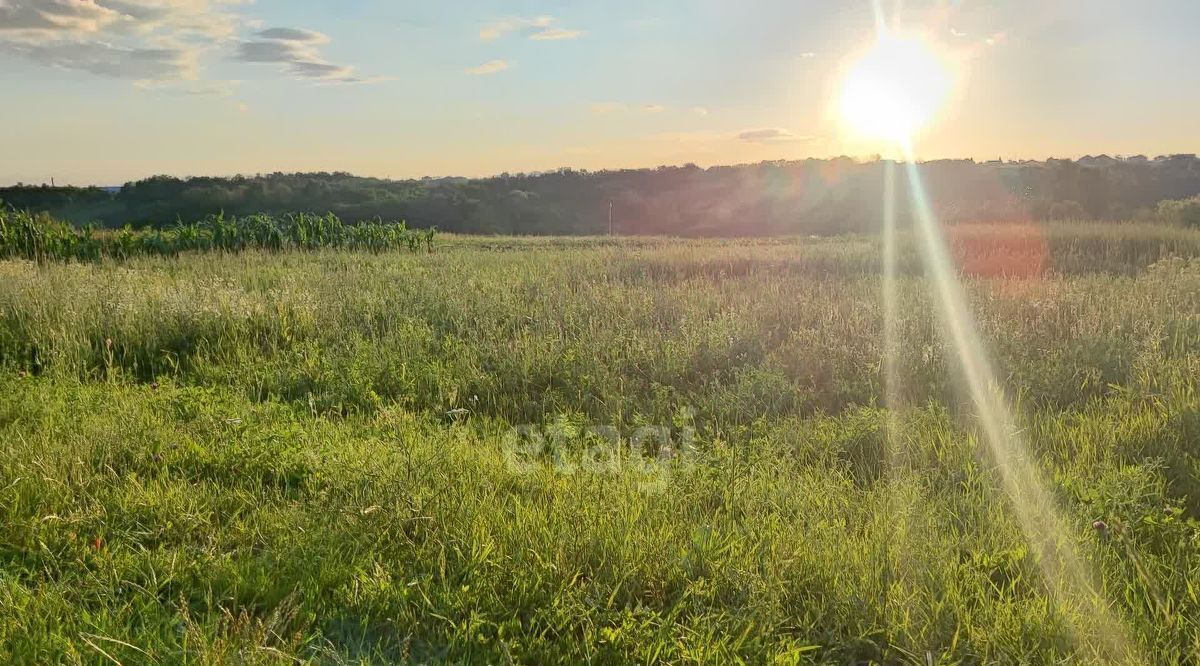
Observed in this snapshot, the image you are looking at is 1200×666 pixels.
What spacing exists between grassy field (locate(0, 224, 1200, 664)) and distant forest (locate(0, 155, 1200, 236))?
59.3 metres

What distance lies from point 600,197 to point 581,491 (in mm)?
84637

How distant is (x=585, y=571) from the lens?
9.83 ft

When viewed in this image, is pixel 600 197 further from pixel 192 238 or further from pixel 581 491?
pixel 581 491

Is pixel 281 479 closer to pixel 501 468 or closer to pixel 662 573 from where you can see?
pixel 501 468

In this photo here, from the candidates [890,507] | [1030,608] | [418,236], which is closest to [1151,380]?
[890,507]

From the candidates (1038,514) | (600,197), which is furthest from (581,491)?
(600,197)

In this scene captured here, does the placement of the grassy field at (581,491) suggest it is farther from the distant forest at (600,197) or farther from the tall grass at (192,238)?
the distant forest at (600,197)

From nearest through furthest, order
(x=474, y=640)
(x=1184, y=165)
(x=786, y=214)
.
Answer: (x=474, y=640)
(x=1184, y=165)
(x=786, y=214)

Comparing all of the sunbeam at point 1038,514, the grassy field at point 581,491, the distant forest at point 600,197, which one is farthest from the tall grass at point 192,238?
the distant forest at point 600,197

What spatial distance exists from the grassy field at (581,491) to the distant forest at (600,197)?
5927 centimetres

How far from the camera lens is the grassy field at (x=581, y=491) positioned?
8.70 feet

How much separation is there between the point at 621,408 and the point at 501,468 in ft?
5.77

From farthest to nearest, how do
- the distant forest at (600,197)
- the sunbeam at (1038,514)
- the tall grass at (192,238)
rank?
the distant forest at (600,197), the tall grass at (192,238), the sunbeam at (1038,514)

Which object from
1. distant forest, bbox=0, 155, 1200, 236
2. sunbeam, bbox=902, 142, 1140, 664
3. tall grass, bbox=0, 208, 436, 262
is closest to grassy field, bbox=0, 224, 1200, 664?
sunbeam, bbox=902, 142, 1140, 664
